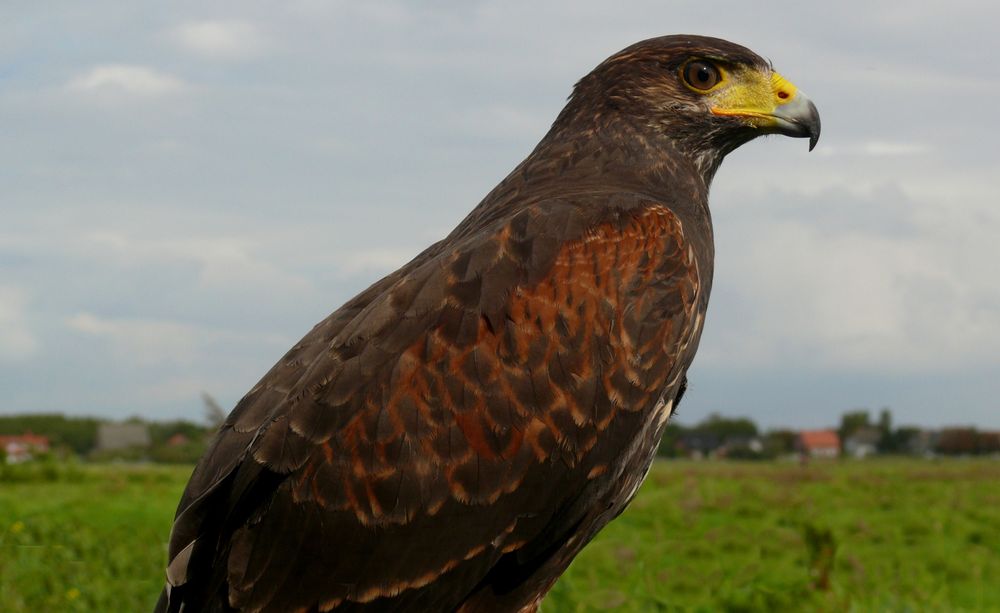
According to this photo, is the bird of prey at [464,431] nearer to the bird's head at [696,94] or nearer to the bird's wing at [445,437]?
the bird's wing at [445,437]

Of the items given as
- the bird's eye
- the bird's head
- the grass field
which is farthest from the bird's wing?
the grass field

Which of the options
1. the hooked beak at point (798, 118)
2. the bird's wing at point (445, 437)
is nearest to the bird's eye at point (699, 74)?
the hooked beak at point (798, 118)

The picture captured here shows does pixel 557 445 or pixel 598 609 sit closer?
pixel 557 445

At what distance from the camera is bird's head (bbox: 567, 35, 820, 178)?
5.12m

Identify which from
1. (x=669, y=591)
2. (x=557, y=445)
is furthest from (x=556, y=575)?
(x=669, y=591)

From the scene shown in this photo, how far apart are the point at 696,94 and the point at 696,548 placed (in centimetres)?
664

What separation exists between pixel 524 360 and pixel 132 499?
15.6 meters

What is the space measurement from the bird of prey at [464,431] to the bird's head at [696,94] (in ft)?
2.62

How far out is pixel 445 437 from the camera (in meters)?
4.05

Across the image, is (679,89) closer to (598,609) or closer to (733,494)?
(598,609)

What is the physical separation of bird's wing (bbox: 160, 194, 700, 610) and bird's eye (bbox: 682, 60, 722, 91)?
1.27m

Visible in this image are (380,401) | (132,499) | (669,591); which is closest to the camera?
(380,401)

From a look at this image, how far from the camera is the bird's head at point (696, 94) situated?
5117mm

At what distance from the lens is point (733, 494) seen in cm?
1894
